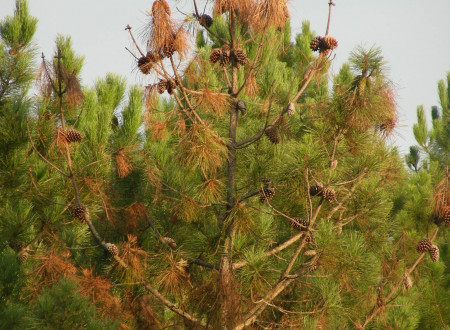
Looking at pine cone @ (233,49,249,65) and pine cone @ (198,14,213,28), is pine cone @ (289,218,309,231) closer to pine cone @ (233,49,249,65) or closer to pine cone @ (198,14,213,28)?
pine cone @ (233,49,249,65)

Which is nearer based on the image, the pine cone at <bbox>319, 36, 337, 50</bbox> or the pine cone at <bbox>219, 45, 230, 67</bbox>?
the pine cone at <bbox>319, 36, 337, 50</bbox>

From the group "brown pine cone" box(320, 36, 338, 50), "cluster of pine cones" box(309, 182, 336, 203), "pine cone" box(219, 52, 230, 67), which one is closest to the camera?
"cluster of pine cones" box(309, 182, 336, 203)

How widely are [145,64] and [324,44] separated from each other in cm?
72

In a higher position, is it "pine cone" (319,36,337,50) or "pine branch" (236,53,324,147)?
"pine cone" (319,36,337,50)

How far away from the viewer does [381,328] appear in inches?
157

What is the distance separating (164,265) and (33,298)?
0.56 m

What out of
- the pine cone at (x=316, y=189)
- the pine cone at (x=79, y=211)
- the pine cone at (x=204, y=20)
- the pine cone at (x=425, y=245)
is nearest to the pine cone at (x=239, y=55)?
the pine cone at (x=204, y=20)

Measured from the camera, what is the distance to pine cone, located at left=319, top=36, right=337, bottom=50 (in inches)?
101

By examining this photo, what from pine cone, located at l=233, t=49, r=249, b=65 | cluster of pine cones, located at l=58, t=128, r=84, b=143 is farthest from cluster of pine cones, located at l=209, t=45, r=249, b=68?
cluster of pine cones, located at l=58, t=128, r=84, b=143

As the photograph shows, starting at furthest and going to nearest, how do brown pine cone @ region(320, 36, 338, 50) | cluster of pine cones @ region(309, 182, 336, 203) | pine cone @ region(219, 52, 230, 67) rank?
pine cone @ region(219, 52, 230, 67) < brown pine cone @ region(320, 36, 338, 50) < cluster of pine cones @ region(309, 182, 336, 203)

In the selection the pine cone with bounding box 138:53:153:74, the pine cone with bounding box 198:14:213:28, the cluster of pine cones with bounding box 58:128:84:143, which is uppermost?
the pine cone with bounding box 198:14:213:28

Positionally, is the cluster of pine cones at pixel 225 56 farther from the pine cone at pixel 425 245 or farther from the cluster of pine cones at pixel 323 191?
the pine cone at pixel 425 245

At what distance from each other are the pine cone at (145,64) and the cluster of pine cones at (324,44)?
0.65 metres

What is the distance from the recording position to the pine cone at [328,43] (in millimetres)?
2557
